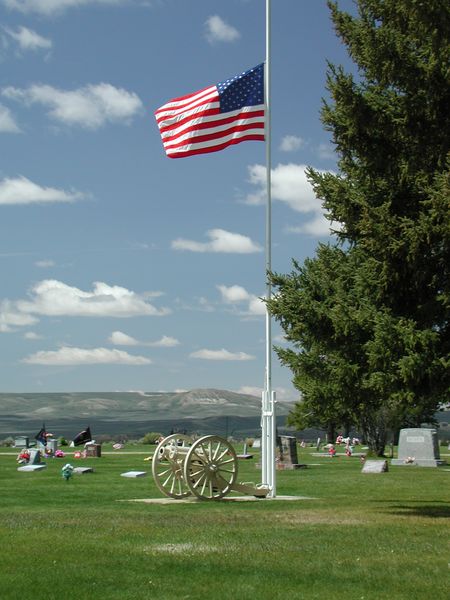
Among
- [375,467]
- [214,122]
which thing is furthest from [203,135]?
[375,467]

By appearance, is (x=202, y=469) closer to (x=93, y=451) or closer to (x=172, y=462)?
(x=172, y=462)

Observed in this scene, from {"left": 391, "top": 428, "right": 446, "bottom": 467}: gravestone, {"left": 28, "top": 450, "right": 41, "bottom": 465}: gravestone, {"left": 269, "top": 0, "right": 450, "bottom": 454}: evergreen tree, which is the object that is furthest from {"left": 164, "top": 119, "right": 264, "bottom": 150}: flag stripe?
{"left": 391, "top": 428, "right": 446, "bottom": 467}: gravestone

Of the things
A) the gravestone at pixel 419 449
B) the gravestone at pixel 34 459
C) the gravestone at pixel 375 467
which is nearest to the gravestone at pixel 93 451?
the gravestone at pixel 34 459

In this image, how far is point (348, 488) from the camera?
22.6 meters

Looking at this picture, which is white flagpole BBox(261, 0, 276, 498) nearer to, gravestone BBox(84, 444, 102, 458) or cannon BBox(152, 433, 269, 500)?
cannon BBox(152, 433, 269, 500)

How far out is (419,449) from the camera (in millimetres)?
34844

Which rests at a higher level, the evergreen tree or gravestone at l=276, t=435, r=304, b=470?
the evergreen tree

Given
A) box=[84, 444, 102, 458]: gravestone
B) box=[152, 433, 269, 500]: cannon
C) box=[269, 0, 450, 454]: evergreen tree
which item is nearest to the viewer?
box=[269, 0, 450, 454]: evergreen tree

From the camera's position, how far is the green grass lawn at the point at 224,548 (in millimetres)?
8383

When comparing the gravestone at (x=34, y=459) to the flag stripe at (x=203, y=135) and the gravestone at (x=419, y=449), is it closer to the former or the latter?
the gravestone at (x=419, y=449)

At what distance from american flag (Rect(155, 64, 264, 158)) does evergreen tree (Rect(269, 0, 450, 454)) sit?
2891 millimetres

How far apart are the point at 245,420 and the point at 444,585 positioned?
143 metres

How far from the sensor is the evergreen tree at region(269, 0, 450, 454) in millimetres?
14516

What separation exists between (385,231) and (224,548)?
647 cm
